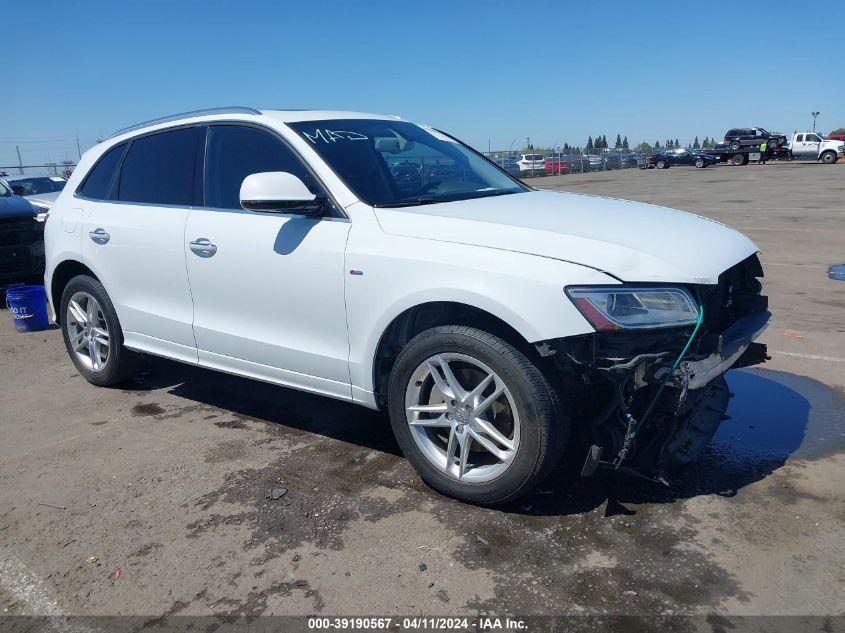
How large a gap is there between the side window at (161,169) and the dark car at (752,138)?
48.7 metres

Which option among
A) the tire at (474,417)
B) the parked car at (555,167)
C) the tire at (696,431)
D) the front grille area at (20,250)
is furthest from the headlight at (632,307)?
the parked car at (555,167)

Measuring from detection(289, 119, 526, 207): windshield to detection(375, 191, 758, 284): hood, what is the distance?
9.5 inches

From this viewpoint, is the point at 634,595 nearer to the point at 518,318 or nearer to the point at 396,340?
the point at 518,318

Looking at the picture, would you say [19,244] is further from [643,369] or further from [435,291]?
[643,369]

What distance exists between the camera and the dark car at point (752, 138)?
1809 inches

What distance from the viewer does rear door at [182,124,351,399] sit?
11.9 feet

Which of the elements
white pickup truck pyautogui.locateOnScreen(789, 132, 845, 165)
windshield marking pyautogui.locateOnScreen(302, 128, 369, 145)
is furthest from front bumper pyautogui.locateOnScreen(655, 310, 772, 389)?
white pickup truck pyautogui.locateOnScreen(789, 132, 845, 165)

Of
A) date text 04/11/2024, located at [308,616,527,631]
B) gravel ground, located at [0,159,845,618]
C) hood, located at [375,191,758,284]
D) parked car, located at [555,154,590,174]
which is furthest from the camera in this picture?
parked car, located at [555,154,590,174]

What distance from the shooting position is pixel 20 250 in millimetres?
8281

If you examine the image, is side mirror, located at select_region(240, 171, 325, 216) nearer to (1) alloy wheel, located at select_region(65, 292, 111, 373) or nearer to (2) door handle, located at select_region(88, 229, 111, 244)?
(2) door handle, located at select_region(88, 229, 111, 244)

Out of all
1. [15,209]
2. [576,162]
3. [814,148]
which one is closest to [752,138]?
[814,148]

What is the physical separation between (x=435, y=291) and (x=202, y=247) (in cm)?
168

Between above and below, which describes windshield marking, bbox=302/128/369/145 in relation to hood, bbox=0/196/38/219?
above

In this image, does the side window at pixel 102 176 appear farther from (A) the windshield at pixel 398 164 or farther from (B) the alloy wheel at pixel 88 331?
(A) the windshield at pixel 398 164
